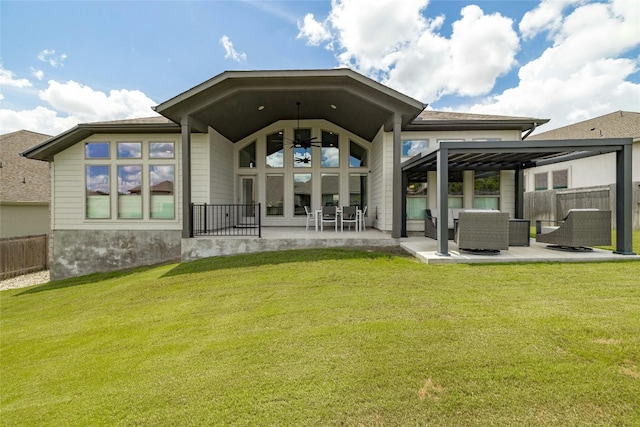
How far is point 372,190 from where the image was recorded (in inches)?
389

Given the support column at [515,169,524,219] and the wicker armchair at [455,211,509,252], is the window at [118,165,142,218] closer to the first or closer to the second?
the wicker armchair at [455,211,509,252]

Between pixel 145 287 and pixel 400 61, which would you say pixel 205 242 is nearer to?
pixel 145 287

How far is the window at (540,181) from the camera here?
1628 cm

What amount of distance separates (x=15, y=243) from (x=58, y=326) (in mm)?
9171

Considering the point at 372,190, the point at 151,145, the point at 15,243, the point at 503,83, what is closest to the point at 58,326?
the point at 151,145

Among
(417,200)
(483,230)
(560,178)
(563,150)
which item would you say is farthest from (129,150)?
(560,178)

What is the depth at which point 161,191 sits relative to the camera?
8336 mm

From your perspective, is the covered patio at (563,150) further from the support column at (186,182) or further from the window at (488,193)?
the support column at (186,182)

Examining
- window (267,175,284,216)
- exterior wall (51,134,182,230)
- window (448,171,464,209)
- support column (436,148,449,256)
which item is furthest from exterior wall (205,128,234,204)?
window (448,171,464,209)

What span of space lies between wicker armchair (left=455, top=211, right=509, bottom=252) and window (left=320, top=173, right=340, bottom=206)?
5285mm

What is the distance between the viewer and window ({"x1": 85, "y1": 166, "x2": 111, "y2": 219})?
8.38 metres

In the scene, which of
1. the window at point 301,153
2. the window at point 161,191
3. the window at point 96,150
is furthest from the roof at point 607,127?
the window at point 96,150

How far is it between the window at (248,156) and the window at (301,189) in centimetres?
165

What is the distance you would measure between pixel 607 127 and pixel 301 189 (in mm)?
16655
